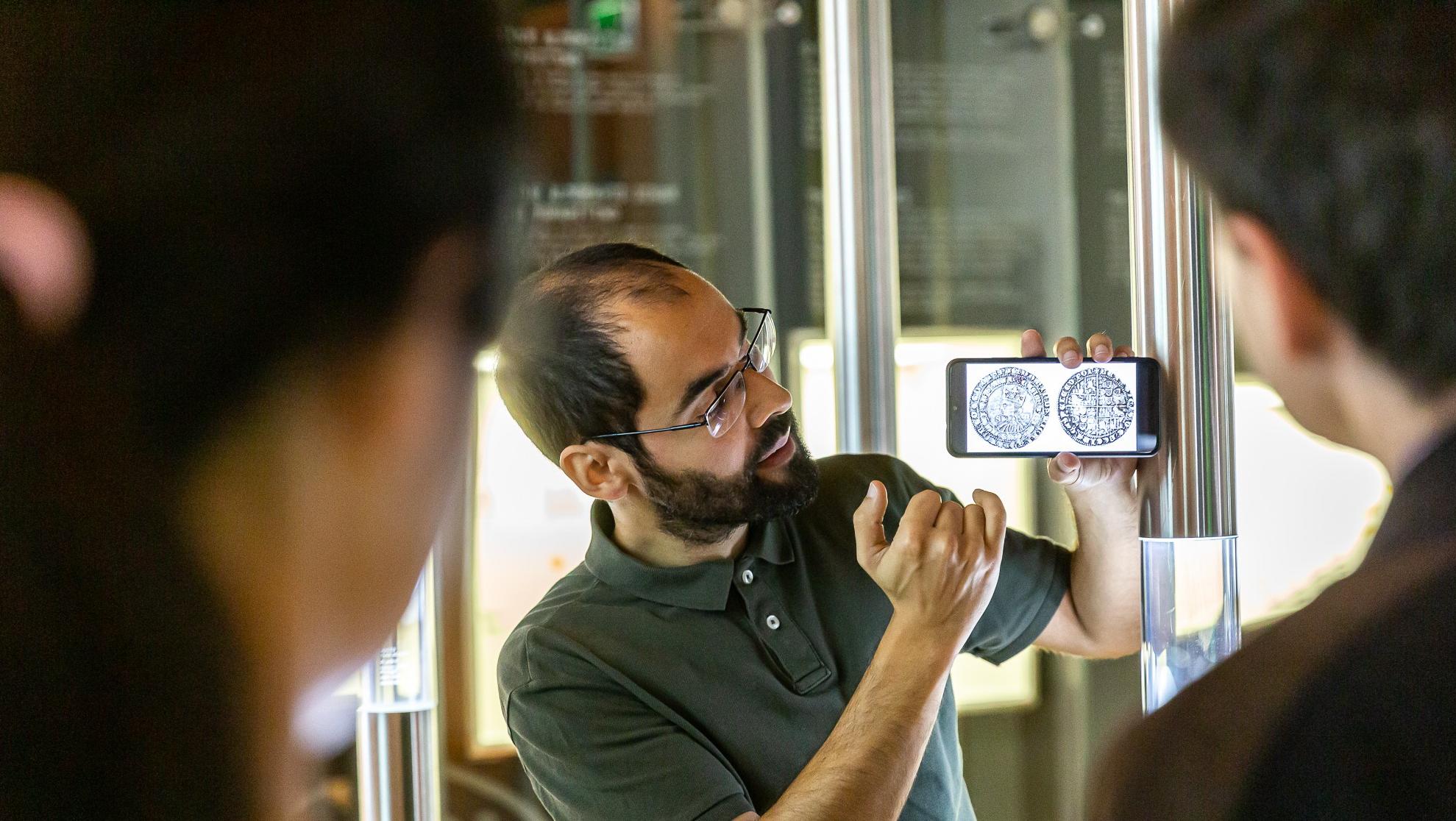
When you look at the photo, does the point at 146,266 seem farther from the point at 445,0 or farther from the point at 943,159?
the point at 943,159

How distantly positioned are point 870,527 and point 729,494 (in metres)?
0.22

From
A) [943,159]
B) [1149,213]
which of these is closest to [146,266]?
[1149,213]

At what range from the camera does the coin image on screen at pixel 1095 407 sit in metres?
0.74

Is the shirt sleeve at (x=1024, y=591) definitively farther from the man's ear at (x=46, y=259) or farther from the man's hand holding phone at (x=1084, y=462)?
the man's ear at (x=46, y=259)

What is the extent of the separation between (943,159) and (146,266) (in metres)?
2.18

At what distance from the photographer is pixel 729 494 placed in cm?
116

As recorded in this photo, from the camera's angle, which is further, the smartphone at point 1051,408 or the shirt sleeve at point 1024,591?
the shirt sleeve at point 1024,591

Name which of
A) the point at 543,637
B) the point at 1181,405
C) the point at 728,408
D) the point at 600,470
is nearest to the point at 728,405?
the point at 728,408

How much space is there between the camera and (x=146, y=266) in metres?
0.34

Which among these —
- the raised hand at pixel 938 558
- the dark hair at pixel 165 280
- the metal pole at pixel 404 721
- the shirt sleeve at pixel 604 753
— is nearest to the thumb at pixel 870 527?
the raised hand at pixel 938 558

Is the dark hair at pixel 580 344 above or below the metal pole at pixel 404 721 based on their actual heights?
above

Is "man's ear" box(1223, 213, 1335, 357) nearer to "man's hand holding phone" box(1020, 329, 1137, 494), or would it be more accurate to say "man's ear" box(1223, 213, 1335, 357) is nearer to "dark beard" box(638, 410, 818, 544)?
"man's hand holding phone" box(1020, 329, 1137, 494)

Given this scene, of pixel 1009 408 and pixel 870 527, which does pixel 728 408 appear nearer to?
pixel 870 527

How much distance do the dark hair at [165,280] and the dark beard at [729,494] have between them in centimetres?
80
